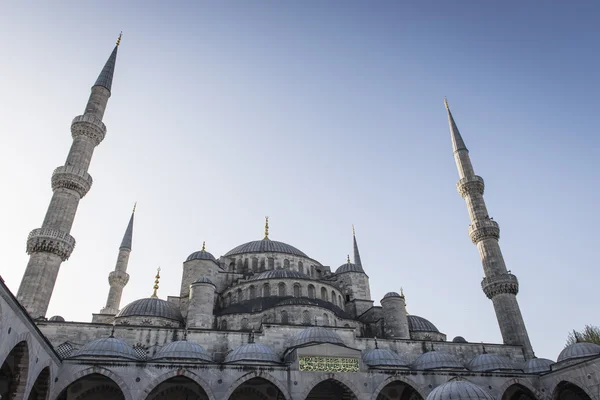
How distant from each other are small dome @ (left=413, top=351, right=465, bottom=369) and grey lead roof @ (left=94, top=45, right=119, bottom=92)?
22144mm

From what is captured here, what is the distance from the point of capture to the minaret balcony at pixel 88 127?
77.4ft

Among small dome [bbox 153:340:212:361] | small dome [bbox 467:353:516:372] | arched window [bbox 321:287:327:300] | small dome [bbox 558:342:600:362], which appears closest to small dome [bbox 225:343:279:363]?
small dome [bbox 153:340:212:361]

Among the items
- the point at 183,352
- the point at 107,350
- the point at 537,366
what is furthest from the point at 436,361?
the point at 107,350

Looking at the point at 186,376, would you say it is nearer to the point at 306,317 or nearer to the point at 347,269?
the point at 306,317

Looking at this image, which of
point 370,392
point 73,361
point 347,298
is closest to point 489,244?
point 347,298

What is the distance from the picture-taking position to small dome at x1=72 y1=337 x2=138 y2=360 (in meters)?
14.9

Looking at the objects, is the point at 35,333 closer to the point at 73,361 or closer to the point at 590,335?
the point at 73,361

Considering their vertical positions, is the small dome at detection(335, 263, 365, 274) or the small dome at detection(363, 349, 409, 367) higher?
the small dome at detection(335, 263, 365, 274)

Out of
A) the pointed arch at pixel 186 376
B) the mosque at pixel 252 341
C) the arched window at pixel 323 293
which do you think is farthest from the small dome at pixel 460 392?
the arched window at pixel 323 293

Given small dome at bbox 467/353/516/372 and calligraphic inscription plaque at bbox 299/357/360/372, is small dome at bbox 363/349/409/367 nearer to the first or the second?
calligraphic inscription plaque at bbox 299/357/360/372

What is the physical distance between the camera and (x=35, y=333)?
468 inches

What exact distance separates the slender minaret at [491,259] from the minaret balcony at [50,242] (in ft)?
68.1

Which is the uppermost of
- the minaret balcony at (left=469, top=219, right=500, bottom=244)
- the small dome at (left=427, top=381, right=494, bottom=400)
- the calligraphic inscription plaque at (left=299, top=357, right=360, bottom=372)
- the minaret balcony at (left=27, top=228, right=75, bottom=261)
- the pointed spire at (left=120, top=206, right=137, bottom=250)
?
the pointed spire at (left=120, top=206, right=137, bottom=250)

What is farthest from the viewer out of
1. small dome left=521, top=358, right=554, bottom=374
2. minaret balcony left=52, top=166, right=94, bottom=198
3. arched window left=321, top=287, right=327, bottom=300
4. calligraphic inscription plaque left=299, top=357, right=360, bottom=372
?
arched window left=321, top=287, right=327, bottom=300
